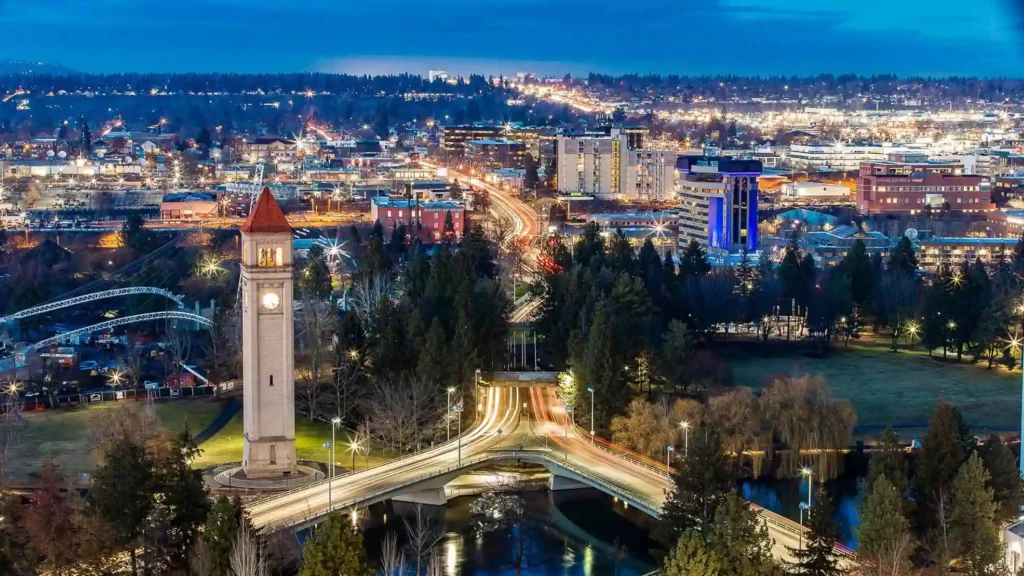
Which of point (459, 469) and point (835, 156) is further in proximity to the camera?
point (835, 156)

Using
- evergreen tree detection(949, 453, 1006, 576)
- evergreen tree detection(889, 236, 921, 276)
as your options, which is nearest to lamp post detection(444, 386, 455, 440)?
evergreen tree detection(949, 453, 1006, 576)

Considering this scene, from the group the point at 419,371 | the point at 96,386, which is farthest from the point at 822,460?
the point at 96,386

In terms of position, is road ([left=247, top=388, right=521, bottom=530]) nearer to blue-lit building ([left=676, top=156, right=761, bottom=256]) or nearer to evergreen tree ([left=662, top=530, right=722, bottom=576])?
evergreen tree ([left=662, top=530, right=722, bottom=576])

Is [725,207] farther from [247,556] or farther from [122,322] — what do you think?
[247,556]

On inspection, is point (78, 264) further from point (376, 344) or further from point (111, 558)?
point (111, 558)

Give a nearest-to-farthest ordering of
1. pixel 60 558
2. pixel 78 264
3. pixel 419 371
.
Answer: pixel 60 558
pixel 419 371
pixel 78 264

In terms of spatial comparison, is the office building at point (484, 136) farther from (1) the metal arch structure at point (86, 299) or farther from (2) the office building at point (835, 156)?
(1) the metal arch structure at point (86, 299)

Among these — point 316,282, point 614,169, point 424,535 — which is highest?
point 614,169

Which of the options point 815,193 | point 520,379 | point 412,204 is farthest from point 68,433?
point 815,193
